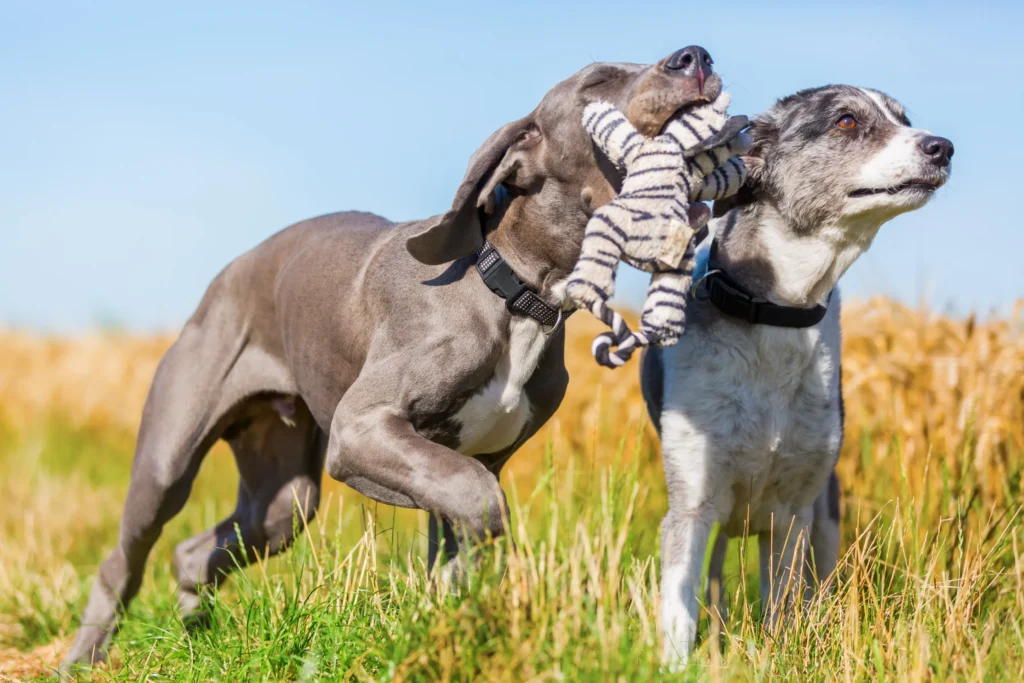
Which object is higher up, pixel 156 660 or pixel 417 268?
pixel 417 268

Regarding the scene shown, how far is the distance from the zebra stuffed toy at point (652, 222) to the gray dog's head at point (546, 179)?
204 mm

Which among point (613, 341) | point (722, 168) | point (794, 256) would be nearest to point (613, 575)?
point (613, 341)

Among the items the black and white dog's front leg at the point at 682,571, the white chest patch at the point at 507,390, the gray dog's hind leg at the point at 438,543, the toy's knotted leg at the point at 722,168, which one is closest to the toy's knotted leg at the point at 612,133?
the toy's knotted leg at the point at 722,168

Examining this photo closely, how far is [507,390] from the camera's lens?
388 centimetres

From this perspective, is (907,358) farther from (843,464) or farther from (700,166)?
(700,166)

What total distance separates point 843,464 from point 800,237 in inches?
107

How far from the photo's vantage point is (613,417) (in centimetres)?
793

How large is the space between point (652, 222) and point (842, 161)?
1.30 metres

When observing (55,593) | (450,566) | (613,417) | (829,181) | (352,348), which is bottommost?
(55,593)

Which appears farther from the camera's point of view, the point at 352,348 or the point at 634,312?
the point at 634,312

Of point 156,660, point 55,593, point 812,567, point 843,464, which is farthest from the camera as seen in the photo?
point 843,464

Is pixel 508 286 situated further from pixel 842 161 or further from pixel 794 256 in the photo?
pixel 842 161

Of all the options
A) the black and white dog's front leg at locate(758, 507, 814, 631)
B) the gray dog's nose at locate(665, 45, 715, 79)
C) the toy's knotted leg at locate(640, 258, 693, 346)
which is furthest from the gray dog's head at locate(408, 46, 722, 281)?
the black and white dog's front leg at locate(758, 507, 814, 631)

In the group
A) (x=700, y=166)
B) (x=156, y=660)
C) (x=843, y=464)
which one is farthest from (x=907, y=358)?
(x=156, y=660)
